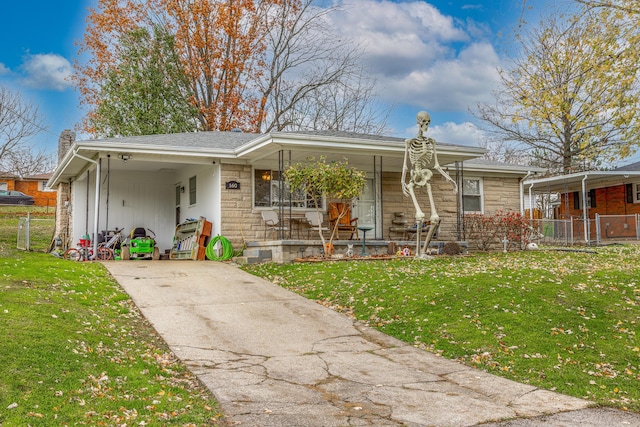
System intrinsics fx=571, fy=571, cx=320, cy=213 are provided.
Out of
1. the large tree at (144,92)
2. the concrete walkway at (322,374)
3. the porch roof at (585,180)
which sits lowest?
the concrete walkway at (322,374)

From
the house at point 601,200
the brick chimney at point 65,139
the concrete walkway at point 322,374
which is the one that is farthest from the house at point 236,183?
the concrete walkway at point 322,374

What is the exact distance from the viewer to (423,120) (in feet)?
39.0

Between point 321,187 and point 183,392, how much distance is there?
855 cm

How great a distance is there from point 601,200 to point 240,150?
18.6 m

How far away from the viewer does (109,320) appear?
7195 mm

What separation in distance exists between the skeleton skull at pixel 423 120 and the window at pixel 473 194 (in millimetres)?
7073

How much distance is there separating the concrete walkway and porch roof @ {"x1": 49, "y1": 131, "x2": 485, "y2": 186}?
5.31 meters

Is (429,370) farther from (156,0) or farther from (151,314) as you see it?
(156,0)

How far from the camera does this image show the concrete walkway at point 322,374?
14.3ft

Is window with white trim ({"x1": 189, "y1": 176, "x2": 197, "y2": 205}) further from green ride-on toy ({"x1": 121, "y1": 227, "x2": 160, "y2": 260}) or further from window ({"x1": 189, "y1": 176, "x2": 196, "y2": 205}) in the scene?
green ride-on toy ({"x1": 121, "y1": 227, "x2": 160, "y2": 260})

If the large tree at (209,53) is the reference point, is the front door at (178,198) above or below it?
below

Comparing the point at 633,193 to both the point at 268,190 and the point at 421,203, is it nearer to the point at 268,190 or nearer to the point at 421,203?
the point at 421,203

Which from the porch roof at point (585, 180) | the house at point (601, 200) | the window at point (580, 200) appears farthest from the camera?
the window at point (580, 200)

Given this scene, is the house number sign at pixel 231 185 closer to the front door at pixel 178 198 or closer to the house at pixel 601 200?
the front door at pixel 178 198
